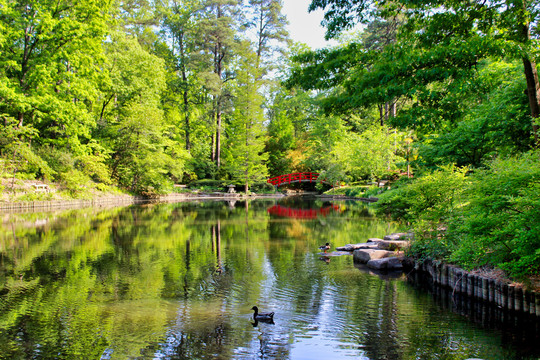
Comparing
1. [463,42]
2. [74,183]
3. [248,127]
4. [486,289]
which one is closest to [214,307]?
[486,289]

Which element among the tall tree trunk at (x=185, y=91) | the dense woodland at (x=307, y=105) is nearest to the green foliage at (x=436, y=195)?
the dense woodland at (x=307, y=105)

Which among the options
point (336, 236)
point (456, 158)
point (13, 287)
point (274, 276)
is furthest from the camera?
point (336, 236)

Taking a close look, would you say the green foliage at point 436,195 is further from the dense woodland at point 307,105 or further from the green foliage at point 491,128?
the green foliage at point 491,128

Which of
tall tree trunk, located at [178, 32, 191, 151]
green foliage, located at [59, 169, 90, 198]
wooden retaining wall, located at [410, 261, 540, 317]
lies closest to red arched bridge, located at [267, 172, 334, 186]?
tall tree trunk, located at [178, 32, 191, 151]

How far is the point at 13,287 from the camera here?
7.50 meters

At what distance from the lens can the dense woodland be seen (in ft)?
26.4

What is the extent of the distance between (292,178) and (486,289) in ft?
115

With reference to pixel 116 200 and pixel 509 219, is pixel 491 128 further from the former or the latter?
pixel 116 200

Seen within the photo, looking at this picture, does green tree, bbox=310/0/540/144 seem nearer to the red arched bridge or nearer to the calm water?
the calm water

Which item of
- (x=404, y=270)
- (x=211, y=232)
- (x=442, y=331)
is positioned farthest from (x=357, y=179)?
(x=442, y=331)

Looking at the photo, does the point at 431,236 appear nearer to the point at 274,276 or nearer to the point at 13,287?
the point at 274,276

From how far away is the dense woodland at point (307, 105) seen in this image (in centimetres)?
806

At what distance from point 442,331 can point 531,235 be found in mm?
1711

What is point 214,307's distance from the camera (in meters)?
6.59
